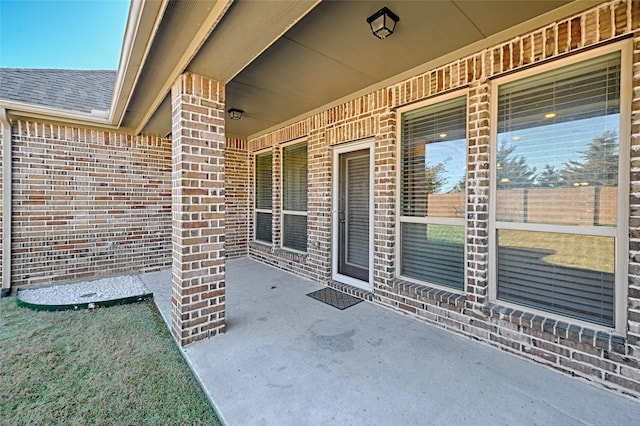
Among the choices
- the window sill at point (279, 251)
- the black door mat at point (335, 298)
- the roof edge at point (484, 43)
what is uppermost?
the roof edge at point (484, 43)

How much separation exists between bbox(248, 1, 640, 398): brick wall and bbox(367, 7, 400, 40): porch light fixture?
3.20 feet

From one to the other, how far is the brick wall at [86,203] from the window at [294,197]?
2.34m

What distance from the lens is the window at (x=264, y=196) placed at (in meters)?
5.92

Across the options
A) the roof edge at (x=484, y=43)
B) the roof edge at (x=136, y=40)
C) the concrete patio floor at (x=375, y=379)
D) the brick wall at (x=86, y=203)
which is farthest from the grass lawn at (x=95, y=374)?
the roof edge at (x=484, y=43)

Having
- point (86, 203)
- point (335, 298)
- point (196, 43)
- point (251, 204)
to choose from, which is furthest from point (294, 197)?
point (86, 203)

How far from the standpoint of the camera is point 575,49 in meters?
2.09

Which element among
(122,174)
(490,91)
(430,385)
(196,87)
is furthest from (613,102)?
(122,174)

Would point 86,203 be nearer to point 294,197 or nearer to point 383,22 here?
point 294,197

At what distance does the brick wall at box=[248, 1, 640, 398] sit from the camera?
1902 millimetres

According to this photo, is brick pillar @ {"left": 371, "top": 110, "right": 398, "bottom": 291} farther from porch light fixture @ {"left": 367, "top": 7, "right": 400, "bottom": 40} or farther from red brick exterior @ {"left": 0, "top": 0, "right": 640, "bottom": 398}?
porch light fixture @ {"left": 367, "top": 7, "right": 400, "bottom": 40}

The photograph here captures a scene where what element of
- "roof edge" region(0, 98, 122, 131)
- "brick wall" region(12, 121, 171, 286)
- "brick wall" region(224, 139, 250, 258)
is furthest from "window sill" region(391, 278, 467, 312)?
"roof edge" region(0, 98, 122, 131)

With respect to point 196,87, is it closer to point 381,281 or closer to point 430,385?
point 381,281

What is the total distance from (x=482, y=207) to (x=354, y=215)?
6.02 feet

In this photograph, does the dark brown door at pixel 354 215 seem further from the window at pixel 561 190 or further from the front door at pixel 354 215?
the window at pixel 561 190
